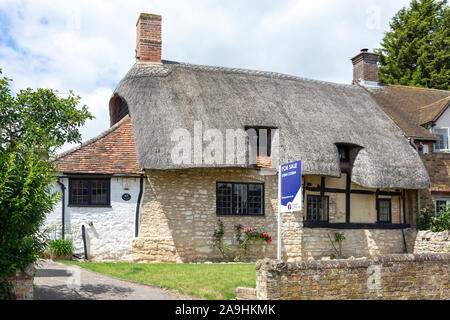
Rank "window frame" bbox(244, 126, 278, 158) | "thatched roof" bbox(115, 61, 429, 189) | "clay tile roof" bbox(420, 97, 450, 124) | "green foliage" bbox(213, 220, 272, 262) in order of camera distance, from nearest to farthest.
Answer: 1. "green foliage" bbox(213, 220, 272, 262)
2. "thatched roof" bbox(115, 61, 429, 189)
3. "window frame" bbox(244, 126, 278, 158)
4. "clay tile roof" bbox(420, 97, 450, 124)

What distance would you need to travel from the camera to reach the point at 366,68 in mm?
22578

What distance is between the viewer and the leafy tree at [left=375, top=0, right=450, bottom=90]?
94.9 feet

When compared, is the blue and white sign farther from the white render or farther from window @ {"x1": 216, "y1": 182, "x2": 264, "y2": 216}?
the white render

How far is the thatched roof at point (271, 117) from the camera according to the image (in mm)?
15164

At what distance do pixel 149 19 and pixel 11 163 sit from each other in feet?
38.3

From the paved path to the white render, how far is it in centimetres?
255

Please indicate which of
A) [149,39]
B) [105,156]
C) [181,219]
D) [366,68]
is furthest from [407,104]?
[105,156]

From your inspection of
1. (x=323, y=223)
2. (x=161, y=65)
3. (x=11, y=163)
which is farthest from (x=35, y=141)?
(x=323, y=223)

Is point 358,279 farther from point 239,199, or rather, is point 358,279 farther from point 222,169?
point 222,169

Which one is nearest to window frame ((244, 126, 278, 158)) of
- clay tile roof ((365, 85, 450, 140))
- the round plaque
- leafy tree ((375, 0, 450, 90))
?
the round plaque

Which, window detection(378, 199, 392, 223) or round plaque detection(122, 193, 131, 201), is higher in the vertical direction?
round plaque detection(122, 193, 131, 201)

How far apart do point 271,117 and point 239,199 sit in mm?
3079

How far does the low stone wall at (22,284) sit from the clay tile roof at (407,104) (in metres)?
15.1

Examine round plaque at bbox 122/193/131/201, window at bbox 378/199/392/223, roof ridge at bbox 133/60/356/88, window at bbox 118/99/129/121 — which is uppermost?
roof ridge at bbox 133/60/356/88
